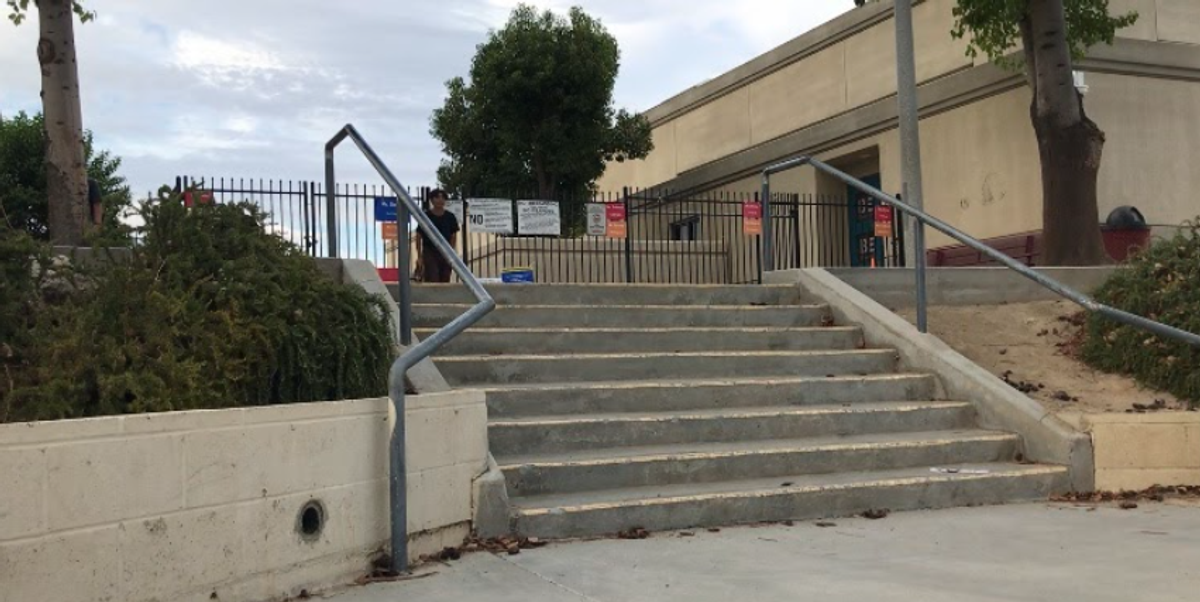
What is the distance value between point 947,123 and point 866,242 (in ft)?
9.74

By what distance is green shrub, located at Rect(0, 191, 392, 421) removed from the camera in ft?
14.2

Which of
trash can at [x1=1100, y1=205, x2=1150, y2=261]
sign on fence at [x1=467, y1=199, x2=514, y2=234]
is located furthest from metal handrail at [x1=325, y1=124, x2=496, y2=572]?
trash can at [x1=1100, y1=205, x2=1150, y2=261]

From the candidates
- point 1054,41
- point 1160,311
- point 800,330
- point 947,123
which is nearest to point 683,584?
point 800,330

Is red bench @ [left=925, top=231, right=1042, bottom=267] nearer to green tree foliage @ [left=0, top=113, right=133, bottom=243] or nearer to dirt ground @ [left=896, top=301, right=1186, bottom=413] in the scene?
dirt ground @ [left=896, top=301, right=1186, bottom=413]

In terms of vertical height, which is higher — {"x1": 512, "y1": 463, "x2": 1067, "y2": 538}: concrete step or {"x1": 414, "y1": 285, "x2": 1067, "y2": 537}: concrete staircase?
{"x1": 414, "y1": 285, "x2": 1067, "y2": 537}: concrete staircase

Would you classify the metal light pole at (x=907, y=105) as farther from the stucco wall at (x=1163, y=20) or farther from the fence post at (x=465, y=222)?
the fence post at (x=465, y=222)

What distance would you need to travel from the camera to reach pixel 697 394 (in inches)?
278

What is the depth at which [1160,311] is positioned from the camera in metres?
7.80

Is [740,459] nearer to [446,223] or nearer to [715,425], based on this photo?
[715,425]

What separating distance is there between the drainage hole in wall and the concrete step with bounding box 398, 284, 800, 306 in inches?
153

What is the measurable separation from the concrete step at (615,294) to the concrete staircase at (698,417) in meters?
0.02

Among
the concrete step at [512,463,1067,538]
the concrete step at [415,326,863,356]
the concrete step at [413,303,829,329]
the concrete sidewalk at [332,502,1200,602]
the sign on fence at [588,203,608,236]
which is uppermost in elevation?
the sign on fence at [588,203,608,236]

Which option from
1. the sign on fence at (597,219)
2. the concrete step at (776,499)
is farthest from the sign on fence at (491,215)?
the concrete step at (776,499)

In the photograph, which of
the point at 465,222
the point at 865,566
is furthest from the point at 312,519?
the point at 465,222
